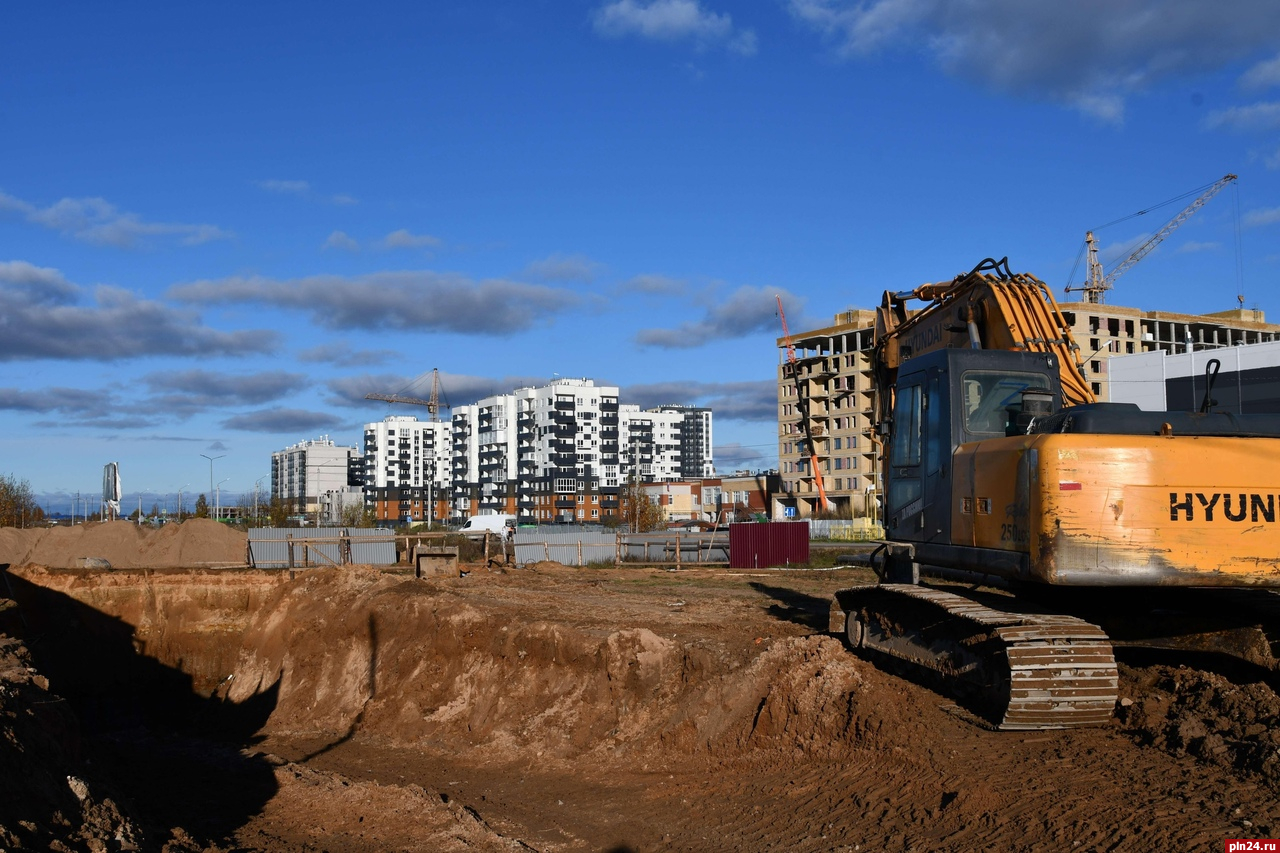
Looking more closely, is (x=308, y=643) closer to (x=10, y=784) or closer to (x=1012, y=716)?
(x=10, y=784)

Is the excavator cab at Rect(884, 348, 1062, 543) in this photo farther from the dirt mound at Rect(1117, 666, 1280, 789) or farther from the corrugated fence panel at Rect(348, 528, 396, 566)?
the corrugated fence panel at Rect(348, 528, 396, 566)

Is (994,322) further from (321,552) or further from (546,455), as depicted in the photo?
(546,455)

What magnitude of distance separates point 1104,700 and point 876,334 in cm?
716

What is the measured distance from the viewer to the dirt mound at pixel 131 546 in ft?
124

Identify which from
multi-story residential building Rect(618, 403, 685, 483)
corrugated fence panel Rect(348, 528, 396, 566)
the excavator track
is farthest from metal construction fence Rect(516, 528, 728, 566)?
multi-story residential building Rect(618, 403, 685, 483)

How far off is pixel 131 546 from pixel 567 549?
16.6 meters

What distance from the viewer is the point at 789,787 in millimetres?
10117

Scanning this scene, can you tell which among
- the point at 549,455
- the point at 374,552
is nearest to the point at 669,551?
the point at 374,552

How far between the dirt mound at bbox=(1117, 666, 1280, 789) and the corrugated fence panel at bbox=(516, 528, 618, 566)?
104 feet

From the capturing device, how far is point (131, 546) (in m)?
38.5

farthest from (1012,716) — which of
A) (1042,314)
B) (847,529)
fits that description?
(847,529)

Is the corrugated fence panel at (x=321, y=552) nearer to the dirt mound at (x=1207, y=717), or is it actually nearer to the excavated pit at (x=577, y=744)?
the excavated pit at (x=577, y=744)

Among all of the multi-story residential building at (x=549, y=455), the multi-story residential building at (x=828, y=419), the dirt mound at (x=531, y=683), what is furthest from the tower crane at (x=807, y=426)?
the dirt mound at (x=531, y=683)

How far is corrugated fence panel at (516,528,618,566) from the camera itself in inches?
1607
